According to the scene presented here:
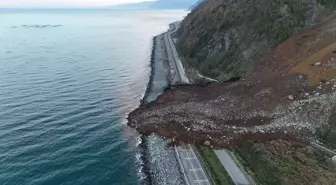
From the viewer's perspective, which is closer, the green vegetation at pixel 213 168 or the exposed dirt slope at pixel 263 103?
the green vegetation at pixel 213 168

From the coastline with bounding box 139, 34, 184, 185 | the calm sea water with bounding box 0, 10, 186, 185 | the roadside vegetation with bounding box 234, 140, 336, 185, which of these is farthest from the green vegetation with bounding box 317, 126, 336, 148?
the calm sea water with bounding box 0, 10, 186, 185

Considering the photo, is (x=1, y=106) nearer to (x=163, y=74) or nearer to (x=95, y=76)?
(x=95, y=76)

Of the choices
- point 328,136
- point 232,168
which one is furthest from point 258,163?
point 328,136

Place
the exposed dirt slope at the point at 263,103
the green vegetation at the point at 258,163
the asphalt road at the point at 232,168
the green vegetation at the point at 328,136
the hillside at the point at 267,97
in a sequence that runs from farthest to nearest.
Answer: the exposed dirt slope at the point at 263,103 → the green vegetation at the point at 328,136 → the hillside at the point at 267,97 → the asphalt road at the point at 232,168 → the green vegetation at the point at 258,163

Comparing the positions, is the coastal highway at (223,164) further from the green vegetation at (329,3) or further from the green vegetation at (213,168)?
the green vegetation at (329,3)

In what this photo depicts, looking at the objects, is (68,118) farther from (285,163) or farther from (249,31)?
(249,31)

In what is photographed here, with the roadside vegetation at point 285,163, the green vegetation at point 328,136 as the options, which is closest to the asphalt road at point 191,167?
the roadside vegetation at point 285,163

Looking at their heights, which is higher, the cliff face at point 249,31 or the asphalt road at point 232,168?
the cliff face at point 249,31
